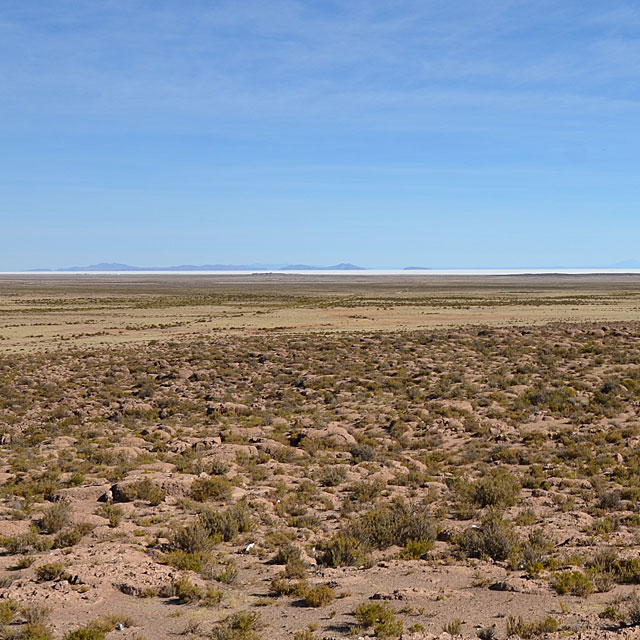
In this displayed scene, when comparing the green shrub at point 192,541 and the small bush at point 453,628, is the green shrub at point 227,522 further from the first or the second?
the small bush at point 453,628

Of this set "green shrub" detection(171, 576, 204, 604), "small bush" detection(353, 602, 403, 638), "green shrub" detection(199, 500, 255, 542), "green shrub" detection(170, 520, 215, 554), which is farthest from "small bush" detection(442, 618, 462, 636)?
"green shrub" detection(199, 500, 255, 542)

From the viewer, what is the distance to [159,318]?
65062mm

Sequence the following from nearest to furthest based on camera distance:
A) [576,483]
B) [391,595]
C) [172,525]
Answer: [391,595] < [172,525] < [576,483]

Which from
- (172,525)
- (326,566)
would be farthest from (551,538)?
(172,525)

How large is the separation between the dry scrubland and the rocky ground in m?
0.05

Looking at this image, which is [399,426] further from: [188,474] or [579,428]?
[188,474]

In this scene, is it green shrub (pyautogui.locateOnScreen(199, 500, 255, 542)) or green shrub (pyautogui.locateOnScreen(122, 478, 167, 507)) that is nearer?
green shrub (pyautogui.locateOnScreen(199, 500, 255, 542))

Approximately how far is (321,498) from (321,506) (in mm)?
401

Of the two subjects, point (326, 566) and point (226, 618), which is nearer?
point (226, 618)

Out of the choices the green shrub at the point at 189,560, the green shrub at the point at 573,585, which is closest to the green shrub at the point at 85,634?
the green shrub at the point at 189,560

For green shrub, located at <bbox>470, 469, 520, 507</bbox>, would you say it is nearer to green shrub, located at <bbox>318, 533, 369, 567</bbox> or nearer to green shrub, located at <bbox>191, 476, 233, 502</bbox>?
green shrub, located at <bbox>318, 533, 369, 567</bbox>

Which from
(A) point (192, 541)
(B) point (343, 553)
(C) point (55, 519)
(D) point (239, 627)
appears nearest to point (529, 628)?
(B) point (343, 553)

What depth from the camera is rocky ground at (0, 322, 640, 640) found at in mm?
8078

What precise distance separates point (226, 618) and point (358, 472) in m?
7.57
